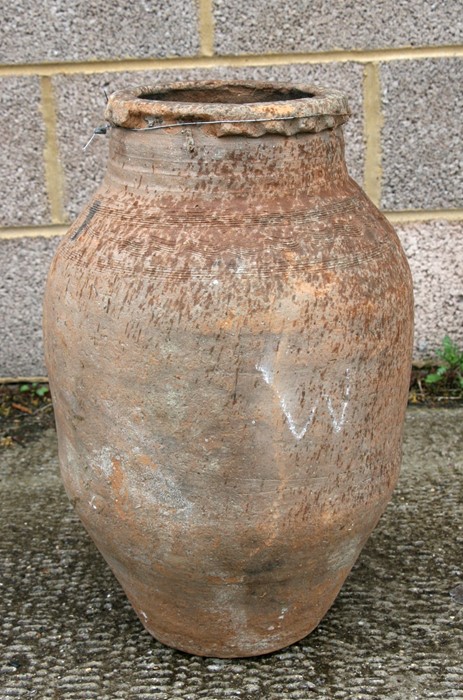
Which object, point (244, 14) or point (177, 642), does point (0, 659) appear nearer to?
point (177, 642)

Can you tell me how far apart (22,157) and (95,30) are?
56 cm

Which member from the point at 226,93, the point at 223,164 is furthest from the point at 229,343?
the point at 226,93

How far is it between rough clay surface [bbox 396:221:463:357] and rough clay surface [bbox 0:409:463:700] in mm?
859

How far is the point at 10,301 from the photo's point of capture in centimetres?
380

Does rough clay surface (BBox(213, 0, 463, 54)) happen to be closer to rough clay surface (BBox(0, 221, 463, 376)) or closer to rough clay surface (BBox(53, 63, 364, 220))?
rough clay surface (BBox(53, 63, 364, 220))

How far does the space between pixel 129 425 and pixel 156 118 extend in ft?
2.19

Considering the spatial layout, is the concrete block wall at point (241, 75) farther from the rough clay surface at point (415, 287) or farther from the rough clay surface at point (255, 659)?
the rough clay surface at point (255, 659)

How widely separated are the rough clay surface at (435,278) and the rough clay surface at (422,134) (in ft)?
0.35

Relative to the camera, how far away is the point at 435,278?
377cm

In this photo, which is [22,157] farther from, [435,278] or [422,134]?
[435,278]

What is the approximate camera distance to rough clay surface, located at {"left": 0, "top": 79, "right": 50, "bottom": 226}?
139 inches

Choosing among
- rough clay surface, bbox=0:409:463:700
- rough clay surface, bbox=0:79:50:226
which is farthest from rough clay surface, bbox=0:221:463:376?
rough clay surface, bbox=0:409:463:700

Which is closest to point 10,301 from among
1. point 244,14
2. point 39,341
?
point 39,341

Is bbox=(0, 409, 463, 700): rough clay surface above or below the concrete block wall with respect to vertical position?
below
